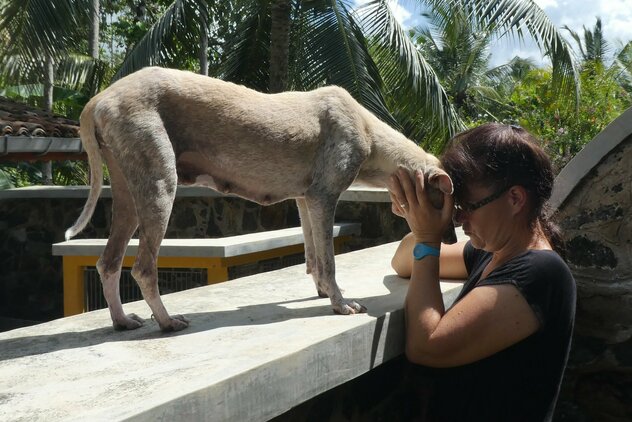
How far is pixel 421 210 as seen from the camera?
2375 millimetres

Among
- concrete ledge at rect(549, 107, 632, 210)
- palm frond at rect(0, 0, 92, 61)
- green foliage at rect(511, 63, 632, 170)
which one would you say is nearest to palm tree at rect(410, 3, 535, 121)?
green foliage at rect(511, 63, 632, 170)

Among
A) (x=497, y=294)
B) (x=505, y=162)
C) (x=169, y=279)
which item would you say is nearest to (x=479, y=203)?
(x=505, y=162)

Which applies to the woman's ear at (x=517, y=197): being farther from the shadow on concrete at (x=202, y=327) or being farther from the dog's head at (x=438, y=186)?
the shadow on concrete at (x=202, y=327)

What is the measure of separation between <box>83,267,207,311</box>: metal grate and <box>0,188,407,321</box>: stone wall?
2.37 metres

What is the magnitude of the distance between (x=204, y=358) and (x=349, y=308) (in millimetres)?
731

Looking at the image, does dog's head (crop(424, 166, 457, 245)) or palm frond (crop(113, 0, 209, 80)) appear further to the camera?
palm frond (crop(113, 0, 209, 80))

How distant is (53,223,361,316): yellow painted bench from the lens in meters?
5.21

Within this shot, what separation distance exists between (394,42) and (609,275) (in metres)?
7.15

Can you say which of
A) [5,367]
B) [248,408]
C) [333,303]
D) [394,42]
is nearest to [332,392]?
[333,303]

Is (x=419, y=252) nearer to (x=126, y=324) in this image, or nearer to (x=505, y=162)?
(x=505, y=162)

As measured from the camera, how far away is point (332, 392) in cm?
239

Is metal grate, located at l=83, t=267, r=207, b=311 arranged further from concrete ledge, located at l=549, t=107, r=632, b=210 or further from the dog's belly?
concrete ledge, located at l=549, t=107, r=632, b=210

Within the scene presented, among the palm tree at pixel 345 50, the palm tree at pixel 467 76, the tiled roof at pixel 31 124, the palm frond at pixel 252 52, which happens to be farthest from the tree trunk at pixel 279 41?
the palm tree at pixel 467 76

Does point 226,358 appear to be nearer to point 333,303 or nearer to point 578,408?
point 333,303
